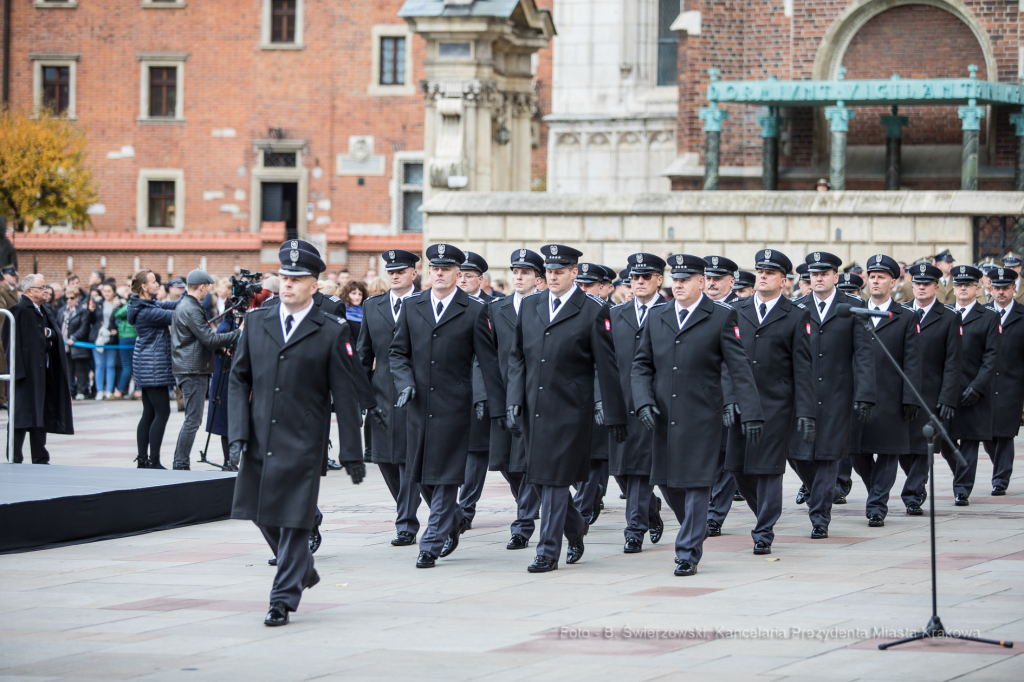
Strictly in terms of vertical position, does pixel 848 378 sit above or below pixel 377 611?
above

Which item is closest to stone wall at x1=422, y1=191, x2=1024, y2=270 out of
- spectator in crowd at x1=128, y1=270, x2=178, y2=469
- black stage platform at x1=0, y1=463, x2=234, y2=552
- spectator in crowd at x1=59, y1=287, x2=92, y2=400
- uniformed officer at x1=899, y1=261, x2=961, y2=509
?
spectator in crowd at x1=59, y1=287, x2=92, y2=400

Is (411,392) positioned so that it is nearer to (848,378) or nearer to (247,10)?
(848,378)

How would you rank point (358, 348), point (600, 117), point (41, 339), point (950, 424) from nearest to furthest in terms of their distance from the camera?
point (358, 348) → point (950, 424) → point (41, 339) → point (600, 117)

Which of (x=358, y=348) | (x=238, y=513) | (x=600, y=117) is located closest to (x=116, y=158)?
(x=600, y=117)

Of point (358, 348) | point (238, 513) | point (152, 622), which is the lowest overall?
point (152, 622)

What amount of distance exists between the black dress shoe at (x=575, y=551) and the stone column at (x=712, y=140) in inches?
707

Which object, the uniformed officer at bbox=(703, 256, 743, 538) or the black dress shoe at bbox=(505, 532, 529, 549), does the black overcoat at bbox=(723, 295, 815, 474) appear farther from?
the black dress shoe at bbox=(505, 532, 529, 549)

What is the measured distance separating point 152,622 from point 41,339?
24.1ft

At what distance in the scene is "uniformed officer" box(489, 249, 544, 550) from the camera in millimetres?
10289

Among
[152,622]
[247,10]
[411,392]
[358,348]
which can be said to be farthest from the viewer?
[247,10]

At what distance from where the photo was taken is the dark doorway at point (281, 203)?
45.4 metres

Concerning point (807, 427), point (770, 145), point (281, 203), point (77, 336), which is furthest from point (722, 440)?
point (281, 203)

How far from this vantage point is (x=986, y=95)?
2466cm

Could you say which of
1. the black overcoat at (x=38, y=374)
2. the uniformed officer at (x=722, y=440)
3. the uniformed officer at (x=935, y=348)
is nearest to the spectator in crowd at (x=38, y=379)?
the black overcoat at (x=38, y=374)
